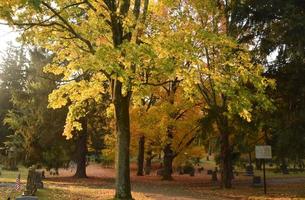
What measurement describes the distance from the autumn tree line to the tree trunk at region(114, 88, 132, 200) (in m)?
0.04

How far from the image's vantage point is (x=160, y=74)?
17922 millimetres

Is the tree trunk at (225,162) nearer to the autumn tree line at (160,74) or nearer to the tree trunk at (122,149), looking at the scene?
the autumn tree line at (160,74)

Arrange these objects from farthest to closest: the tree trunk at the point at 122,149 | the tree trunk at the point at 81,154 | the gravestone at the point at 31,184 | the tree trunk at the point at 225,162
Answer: the tree trunk at the point at 81,154 < the tree trunk at the point at 225,162 < the gravestone at the point at 31,184 < the tree trunk at the point at 122,149

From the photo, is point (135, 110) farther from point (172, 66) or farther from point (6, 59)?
point (6, 59)

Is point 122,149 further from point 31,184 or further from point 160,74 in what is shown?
point 31,184

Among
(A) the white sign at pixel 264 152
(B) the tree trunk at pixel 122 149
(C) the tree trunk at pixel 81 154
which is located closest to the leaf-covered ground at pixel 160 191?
(B) the tree trunk at pixel 122 149

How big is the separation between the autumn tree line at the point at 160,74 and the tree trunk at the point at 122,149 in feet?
0.13

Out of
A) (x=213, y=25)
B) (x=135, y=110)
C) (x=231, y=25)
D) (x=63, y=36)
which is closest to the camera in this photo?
(x=63, y=36)

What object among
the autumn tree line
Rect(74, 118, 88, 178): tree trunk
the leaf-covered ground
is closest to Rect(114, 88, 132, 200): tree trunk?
the autumn tree line

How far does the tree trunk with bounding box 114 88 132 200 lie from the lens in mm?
16922

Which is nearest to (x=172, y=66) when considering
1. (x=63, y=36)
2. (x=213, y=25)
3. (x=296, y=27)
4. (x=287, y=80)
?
(x=63, y=36)

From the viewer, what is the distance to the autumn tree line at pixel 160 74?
15328mm

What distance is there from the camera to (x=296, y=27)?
65.7 feet

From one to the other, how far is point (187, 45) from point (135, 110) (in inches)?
771
